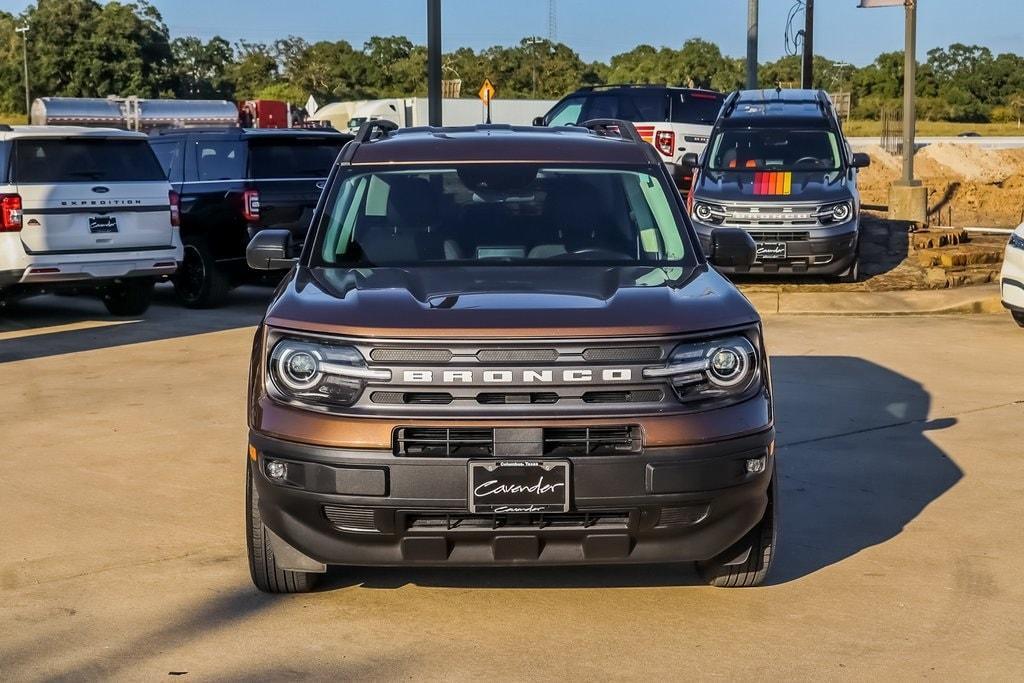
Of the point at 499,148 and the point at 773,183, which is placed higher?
the point at 499,148

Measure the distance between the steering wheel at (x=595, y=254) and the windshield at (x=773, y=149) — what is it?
1073 centimetres

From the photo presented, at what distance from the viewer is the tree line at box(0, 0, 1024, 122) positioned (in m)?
86.4

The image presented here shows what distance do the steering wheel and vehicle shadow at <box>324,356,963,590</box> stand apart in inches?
49.1

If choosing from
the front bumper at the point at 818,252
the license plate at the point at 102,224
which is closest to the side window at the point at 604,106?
the front bumper at the point at 818,252

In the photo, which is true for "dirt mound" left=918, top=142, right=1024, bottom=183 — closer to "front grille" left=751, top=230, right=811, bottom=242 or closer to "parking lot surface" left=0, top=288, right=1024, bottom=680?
"front grille" left=751, top=230, right=811, bottom=242

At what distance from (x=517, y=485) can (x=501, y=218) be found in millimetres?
1738

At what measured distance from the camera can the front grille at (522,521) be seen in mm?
4855

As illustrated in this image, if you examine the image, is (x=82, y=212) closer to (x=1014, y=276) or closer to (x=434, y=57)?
(x=434, y=57)

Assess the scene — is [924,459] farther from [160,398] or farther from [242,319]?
[242,319]

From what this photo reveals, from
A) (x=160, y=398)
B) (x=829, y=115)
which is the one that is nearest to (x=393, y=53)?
(x=829, y=115)

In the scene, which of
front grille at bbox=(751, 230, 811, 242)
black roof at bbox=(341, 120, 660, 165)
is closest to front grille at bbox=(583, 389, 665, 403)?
black roof at bbox=(341, 120, 660, 165)

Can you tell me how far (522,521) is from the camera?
4879 mm

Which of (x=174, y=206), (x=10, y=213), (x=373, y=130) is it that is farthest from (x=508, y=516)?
(x=174, y=206)

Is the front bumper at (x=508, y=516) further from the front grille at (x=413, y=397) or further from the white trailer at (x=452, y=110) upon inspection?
the white trailer at (x=452, y=110)
